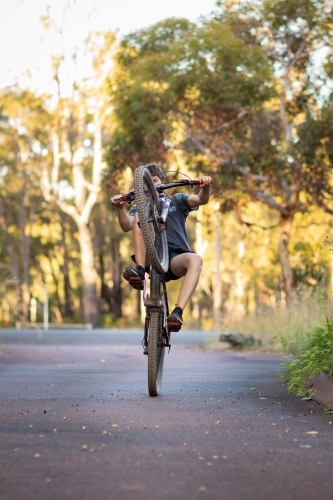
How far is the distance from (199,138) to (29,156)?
28.2 m

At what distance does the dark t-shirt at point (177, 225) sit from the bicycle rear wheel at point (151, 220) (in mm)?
316

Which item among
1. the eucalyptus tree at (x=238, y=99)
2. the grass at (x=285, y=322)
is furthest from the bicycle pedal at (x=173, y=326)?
the eucalyptus tree at (x=238, y=99)

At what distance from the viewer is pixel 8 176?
63.1m

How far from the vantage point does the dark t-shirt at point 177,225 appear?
10.1 m

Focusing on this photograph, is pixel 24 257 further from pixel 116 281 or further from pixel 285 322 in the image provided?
pixel 285 322

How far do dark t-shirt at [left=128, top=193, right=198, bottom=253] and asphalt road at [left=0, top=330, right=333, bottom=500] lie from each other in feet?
4.25

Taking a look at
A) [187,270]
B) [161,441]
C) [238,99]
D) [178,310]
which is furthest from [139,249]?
[238,99]

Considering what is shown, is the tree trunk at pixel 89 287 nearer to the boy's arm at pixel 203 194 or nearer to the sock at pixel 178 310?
the boy's arm at pixel 203 194


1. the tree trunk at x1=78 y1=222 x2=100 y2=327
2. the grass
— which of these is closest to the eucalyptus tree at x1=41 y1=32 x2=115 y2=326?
the tree trunk at x1=78 y1=222 x2=100 y2=327

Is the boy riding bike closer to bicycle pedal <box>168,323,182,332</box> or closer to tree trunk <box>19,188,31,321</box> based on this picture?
bicycle pedal <box>168,323,182,332</box>

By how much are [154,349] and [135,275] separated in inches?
25.1

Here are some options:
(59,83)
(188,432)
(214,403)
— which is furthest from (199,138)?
(188,432)

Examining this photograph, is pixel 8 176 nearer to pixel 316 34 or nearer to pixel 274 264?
pixel 274 264

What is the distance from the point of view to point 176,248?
10.0 m
